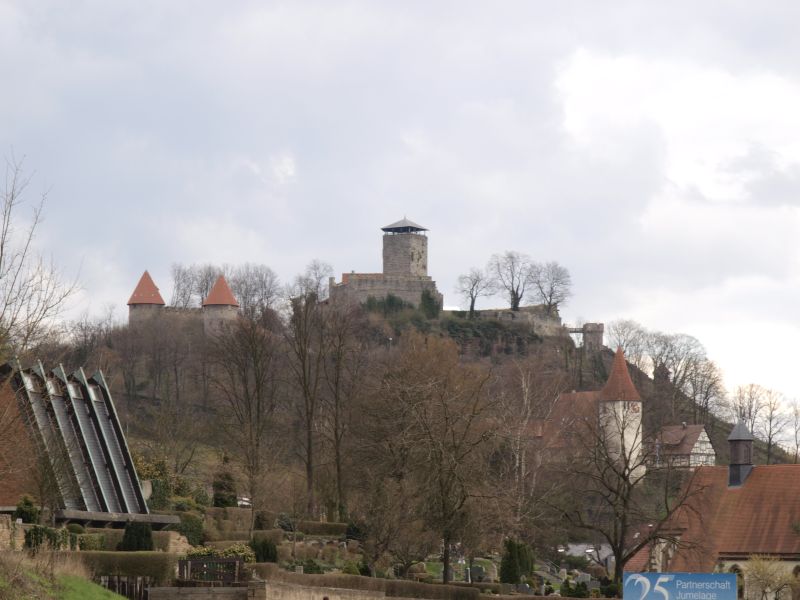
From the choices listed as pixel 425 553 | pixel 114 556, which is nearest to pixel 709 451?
pixel 425 553

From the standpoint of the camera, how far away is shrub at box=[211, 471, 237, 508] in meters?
47.3

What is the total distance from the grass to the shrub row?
5.29 meters

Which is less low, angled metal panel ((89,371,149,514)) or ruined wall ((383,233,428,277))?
ruined wall ((383,233,428,277))

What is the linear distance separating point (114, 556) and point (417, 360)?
3719 cm

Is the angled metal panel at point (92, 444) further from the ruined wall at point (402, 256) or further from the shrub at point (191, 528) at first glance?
the ruined wall at point (402, 256)

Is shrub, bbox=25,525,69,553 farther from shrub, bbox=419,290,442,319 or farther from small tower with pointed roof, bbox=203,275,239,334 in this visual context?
shrub, bbox=419,290,442,319

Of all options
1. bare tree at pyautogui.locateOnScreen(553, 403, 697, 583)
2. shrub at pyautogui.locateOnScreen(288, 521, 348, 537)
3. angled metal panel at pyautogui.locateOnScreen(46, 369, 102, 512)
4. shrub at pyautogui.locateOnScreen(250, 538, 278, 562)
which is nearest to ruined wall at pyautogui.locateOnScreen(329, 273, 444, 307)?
bare tree at pyautogui.locateOnScreen(553, 403, 697, 583)

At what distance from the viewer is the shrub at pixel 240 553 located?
33.2 metres

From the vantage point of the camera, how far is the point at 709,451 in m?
102

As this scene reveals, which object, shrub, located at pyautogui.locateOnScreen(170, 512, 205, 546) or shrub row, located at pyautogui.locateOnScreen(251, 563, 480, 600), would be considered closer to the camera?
shrub row, located at pyautogui.locateOnScreen(251, 563, 480, 600)

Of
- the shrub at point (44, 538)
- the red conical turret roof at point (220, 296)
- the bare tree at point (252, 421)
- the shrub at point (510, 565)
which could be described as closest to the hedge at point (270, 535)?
the bare tree at point (252, 421)

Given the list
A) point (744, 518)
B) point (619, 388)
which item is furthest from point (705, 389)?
point (744, 518)

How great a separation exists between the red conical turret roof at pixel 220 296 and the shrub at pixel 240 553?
9627 centimetres

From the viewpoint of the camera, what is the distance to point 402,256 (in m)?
→ 146
